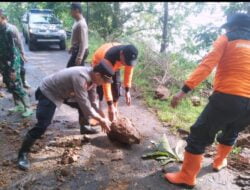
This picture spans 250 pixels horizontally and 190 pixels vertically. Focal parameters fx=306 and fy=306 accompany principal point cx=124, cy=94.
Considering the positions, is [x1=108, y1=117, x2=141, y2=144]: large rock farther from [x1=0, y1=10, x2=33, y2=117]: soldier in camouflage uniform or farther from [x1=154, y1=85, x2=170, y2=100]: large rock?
[x1=154, y1=85, x2=170, y2=100]: large rock

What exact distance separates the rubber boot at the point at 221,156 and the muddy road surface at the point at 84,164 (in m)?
0.08

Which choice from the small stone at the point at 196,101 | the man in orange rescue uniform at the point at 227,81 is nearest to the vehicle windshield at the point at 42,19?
the small stone at the point at 196,101

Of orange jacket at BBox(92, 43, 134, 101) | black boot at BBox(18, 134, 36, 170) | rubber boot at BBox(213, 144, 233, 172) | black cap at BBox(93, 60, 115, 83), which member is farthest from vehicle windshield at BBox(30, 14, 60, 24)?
rubber boot at BBox(213, 144, 233, 172)

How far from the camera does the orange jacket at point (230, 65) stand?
3.27 m

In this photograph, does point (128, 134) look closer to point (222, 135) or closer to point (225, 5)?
point (222, 135)

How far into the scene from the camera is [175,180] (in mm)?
3744

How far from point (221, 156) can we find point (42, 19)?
12756 mm

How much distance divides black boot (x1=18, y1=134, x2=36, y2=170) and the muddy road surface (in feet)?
0.24

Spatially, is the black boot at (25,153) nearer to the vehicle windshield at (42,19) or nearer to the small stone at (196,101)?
the small stone at (196,101)

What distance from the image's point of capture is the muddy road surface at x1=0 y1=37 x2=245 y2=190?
368 cm

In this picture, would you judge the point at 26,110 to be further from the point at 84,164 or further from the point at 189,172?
the point at 189,172

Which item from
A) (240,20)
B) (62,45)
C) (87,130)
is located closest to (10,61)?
(87,130)

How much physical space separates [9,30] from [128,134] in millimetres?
2770

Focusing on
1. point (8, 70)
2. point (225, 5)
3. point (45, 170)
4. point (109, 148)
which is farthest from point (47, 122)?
point (225, 5)
